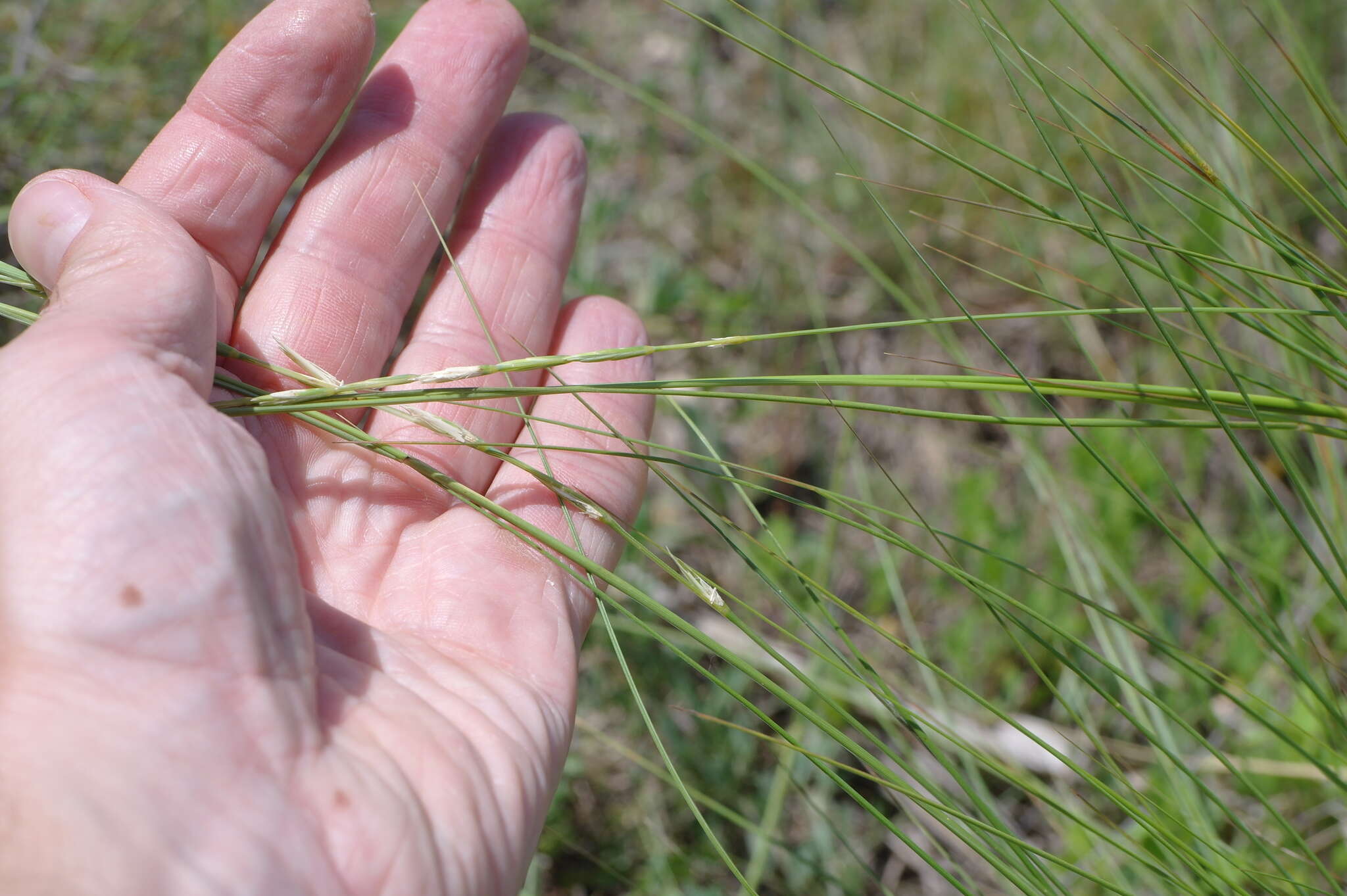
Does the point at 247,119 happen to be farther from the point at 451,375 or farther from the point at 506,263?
the point at 451,375

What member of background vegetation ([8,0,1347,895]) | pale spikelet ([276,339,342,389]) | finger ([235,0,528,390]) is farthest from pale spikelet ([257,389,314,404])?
background vegetation ([8,0,1347,895])

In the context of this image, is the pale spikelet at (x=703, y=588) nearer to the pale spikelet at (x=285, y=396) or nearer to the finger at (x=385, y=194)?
the pale spikelet at (x=285, y=396)

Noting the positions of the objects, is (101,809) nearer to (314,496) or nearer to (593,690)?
(314,496)

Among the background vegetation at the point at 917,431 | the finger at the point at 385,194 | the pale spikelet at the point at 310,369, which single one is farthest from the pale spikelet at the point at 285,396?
the background vegetation at the point at 917,431

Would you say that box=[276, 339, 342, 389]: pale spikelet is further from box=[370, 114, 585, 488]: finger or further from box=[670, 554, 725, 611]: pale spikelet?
box=[670, 554, 725, 611]: pale spikelet

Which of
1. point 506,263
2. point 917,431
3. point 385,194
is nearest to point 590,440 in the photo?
point 506,263

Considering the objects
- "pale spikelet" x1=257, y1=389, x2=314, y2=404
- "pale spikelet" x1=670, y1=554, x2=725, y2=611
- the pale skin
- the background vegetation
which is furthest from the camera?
the background vegetation

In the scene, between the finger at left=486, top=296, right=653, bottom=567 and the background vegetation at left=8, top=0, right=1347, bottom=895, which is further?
the background vegetation at left=8, top=0, right=1347, bottom=895
